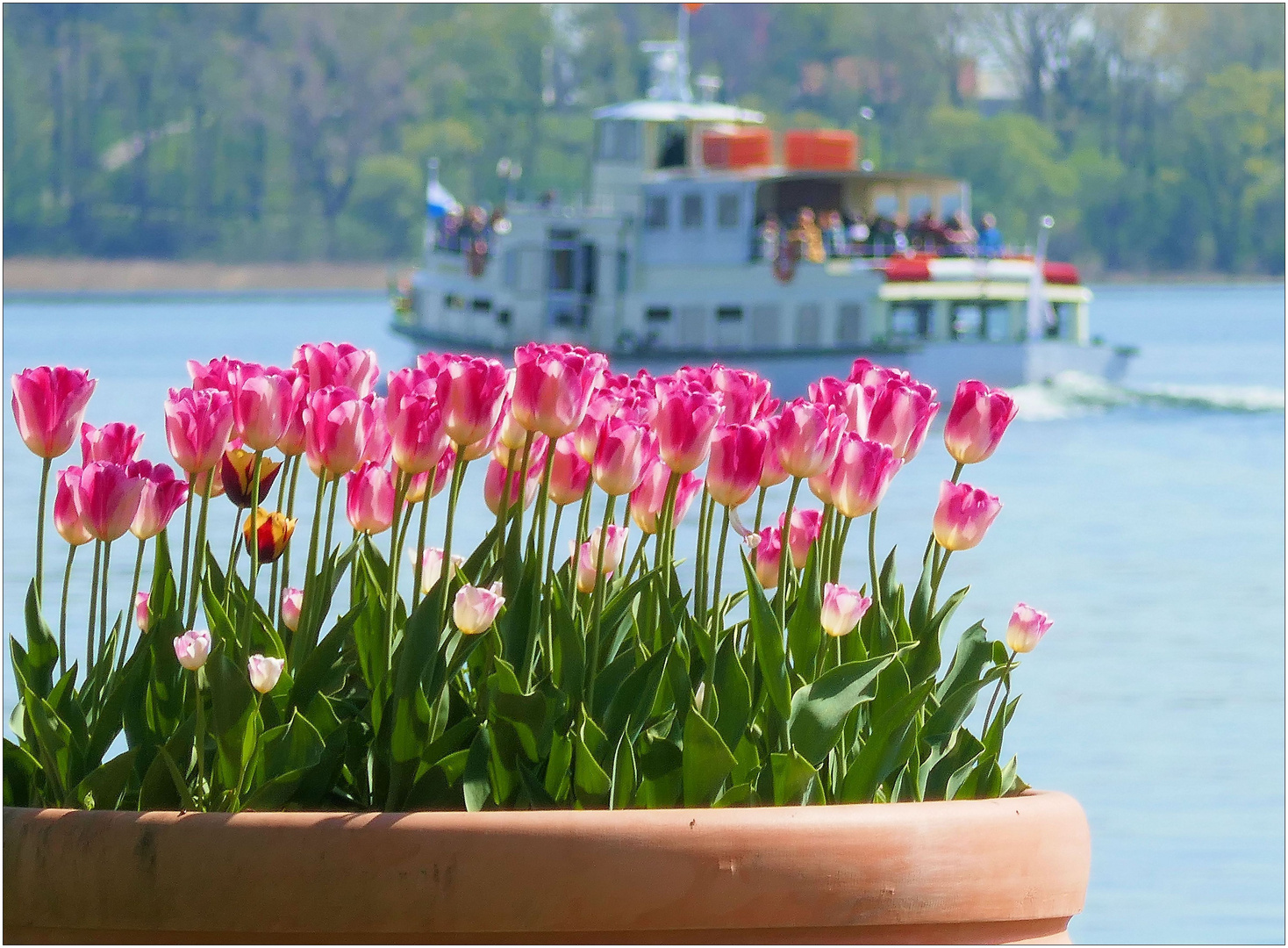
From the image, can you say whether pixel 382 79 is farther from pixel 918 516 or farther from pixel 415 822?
pixel 415 822

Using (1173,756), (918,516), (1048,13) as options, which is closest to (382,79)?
(1048,13)

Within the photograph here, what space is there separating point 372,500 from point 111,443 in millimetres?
226

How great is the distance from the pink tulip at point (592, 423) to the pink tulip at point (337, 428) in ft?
0.57

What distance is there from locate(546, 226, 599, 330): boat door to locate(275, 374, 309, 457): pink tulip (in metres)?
21.1

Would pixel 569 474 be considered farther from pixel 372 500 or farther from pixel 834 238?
pixel 834 238

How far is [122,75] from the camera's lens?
57.0 meters

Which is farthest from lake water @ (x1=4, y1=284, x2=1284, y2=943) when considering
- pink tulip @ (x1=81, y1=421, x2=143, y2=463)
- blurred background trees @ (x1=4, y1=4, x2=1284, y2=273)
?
blurred background trees @ (x1=4, y1=4, x2=1284, y2=273)

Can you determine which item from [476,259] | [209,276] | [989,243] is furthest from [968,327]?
[209,276]

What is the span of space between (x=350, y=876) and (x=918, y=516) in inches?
472

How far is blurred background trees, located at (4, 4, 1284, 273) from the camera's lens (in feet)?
169

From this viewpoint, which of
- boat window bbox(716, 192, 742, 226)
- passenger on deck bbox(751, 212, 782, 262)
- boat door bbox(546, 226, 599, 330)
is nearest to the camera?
passenger on deck bbox(751, 212, 782, 262)

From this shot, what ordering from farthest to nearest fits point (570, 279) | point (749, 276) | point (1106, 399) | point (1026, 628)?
1. point (1106, 399)
2. point (570, 279)
3. point (749, 276)
4. point (1026, 628)

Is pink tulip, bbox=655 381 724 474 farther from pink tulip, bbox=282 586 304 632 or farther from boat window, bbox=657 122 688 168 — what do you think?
boat window, bbox=657 122 688 168

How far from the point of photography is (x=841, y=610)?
159 centimetres
